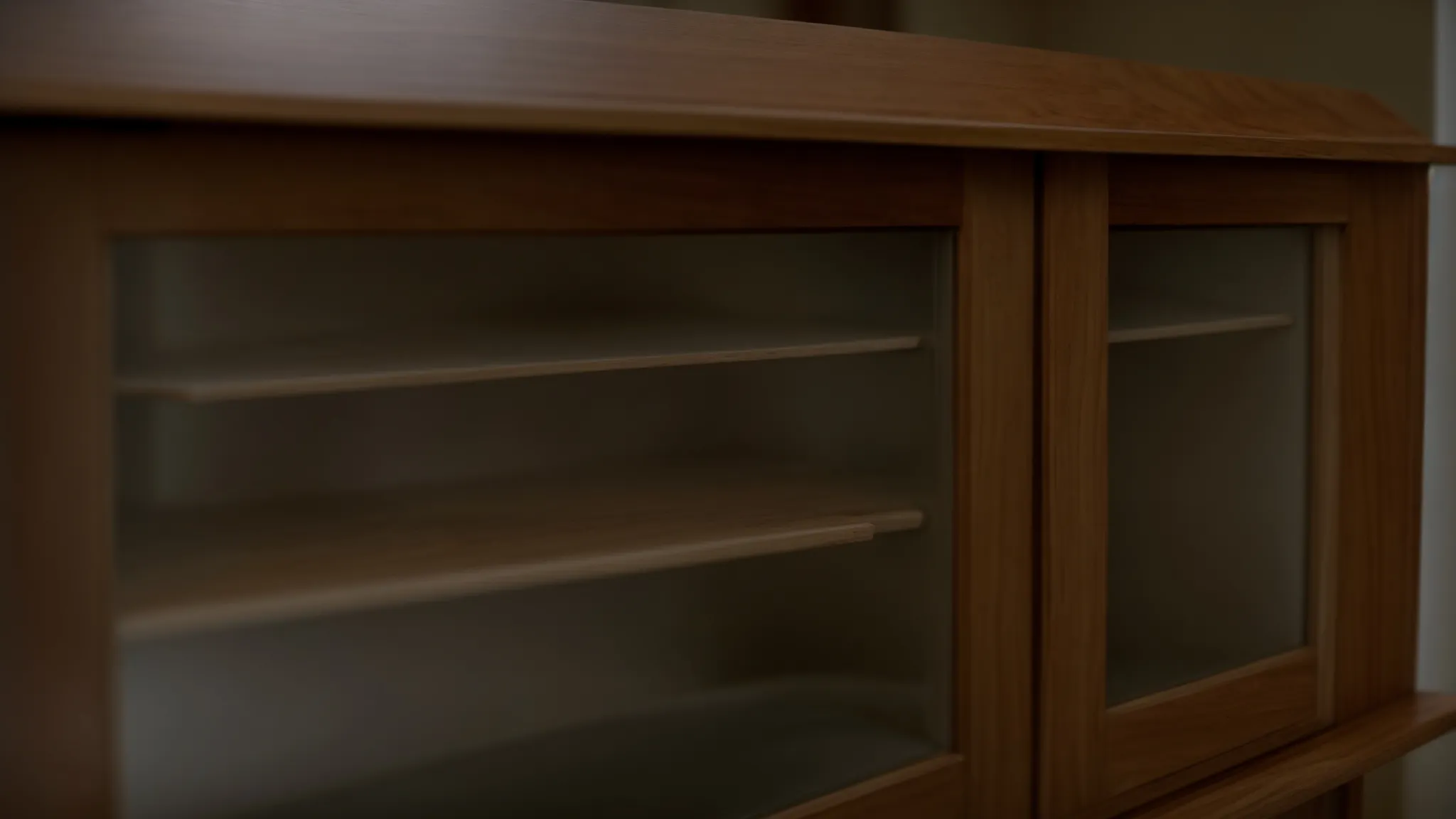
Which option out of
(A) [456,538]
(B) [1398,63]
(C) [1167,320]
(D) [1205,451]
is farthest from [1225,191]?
(B) [1398,63]

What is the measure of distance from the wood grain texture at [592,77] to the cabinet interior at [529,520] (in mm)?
76

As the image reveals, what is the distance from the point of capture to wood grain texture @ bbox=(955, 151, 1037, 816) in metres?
0.89

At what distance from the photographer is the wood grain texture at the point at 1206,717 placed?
1020 millimetres

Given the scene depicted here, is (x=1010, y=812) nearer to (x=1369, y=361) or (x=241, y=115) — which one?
(x=1369, y=361)

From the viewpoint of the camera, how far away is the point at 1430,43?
164 cm

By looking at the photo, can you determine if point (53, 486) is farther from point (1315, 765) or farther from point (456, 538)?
point (1315, 765)

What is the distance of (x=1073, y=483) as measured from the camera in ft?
3.16

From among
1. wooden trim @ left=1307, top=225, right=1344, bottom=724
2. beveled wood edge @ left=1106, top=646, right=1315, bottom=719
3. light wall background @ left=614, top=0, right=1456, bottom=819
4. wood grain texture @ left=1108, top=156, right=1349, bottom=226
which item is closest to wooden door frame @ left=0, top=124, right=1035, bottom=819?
wood grain texture @ left=1108, top=156, right=1349, bottom=226

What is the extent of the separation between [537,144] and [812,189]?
18cm

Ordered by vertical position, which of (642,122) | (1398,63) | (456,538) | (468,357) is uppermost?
(1398,63)

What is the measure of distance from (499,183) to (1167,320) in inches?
22.4

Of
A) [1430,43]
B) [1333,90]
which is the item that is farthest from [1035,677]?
[1430,43]

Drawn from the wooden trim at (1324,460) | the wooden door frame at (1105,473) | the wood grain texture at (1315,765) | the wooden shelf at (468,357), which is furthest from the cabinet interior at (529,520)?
Answer: the wooden trim at (1324,460)

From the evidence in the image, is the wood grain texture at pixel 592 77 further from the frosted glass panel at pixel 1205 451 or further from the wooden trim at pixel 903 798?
the wooden trim at pixel 903 798
